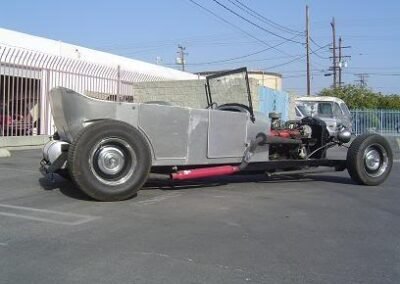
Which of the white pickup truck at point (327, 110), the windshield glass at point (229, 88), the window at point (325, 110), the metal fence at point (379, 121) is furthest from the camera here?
the metal fence at point (379, 121)

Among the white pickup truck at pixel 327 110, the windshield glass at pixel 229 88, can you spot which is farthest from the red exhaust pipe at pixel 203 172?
the white pickup truck at pixel 327 110

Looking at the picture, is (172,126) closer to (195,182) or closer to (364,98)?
(195,182)

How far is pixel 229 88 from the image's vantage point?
10.2 m

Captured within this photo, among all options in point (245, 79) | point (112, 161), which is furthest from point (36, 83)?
point (112, 161)

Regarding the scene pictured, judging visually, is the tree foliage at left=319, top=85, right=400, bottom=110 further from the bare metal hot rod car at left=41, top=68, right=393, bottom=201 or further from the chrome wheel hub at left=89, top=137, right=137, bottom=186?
the chrome wheel hub at left=89, top=137, right=137, bottom=186

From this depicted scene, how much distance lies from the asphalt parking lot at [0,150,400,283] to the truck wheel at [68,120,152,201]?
0.74 feet

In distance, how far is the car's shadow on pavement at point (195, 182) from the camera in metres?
8.66

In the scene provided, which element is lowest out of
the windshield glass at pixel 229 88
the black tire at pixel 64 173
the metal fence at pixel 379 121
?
the black tire at pixel 64 173

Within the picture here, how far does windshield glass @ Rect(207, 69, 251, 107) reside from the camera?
9578mm

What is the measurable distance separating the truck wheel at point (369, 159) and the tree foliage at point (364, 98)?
1186 inches

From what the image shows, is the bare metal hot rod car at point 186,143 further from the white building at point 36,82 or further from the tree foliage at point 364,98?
the tree foliage at point 364,98

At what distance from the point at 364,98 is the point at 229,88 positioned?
104 ft

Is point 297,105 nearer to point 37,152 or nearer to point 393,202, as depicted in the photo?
point 37,152

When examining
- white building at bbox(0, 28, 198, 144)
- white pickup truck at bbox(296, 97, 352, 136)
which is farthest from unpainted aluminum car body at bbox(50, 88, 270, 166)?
white pickup truck at bbox(296, 97, 352, 136)
